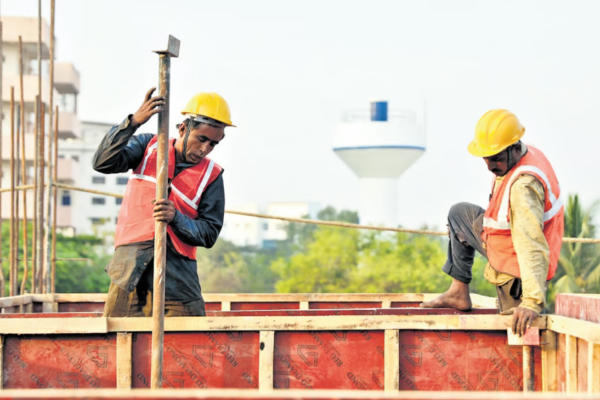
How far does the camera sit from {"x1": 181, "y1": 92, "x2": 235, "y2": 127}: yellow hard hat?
5.58 m

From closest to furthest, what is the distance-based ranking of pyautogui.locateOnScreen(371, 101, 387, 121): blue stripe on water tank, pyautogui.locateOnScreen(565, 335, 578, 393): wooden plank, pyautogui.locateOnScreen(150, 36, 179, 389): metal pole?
1. pyautogui.locateOnScreen(150, 36, 179, 389): metal pole
2. pyautogui.locateOnScreen(565, 335, 578, 393): wooden plank
3. pyautogui.locateOnScreen(371, 101, 387, 121): blue stripe on water tank

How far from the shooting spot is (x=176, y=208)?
5.53 meters

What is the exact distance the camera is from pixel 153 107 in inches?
198

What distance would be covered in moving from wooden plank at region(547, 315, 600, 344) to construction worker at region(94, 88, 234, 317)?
2086 mm

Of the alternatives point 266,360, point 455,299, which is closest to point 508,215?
point 455,299

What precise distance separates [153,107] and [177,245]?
0.95 m

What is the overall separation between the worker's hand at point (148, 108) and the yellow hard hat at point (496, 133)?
1918 millimetres

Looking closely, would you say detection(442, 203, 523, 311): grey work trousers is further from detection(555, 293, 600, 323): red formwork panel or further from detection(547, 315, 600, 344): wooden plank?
detection(547, 315, 600, 344): wooden plank

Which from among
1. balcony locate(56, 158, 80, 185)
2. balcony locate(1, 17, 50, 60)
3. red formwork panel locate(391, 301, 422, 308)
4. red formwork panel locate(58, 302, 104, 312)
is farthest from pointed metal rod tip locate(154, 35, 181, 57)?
balcony locate(56, 158, 80, 185)

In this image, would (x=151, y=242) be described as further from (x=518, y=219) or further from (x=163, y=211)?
(x=518, y=219)

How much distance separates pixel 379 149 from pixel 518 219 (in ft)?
271

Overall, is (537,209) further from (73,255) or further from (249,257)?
(249,257)

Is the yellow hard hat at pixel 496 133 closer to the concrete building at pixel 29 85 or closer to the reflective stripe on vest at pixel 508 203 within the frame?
the reflective stripe on vest at pixel 508 203

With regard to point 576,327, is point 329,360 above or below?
below
